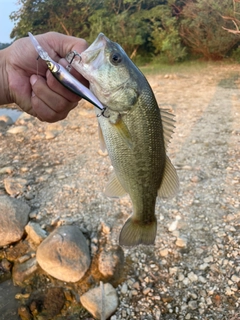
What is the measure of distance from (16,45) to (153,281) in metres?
2.42

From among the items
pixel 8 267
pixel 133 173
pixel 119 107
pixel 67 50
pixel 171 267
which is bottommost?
pixel 171 267

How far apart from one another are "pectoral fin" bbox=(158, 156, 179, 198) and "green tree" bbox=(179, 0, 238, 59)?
12.5m

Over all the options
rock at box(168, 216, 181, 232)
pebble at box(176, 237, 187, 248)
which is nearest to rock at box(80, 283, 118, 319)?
pebble at box(176, 237, 187, 248)

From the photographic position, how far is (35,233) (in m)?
3.80

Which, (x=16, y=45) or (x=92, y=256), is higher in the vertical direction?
(x=16, y=45)

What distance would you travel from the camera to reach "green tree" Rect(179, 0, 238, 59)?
43.1 feet

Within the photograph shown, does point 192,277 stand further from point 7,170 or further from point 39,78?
point 7,170

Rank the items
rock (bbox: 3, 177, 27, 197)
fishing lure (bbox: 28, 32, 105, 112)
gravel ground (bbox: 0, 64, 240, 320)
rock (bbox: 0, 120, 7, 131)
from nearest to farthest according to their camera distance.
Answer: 1. fishing lure (bbox: 28, 32, 105, 112)
2. gravel ground (bbox: 0, 64, 240, 320)
3. rock (bbox: 3, 177, 27, 197)
4. rock (bbox: 0, 120, 7, 131)

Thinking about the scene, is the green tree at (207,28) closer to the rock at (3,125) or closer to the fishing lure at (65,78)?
the rock at (3,125)

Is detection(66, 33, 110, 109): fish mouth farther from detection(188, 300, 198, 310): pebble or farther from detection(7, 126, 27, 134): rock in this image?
detection(7, 126, 27, 134): rock

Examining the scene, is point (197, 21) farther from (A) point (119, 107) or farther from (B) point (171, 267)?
(A) point (119, 107)

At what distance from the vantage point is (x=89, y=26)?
54.4 ft

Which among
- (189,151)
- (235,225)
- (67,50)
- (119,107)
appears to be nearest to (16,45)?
(67,50)

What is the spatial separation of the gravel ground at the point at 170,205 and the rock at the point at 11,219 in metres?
0.21
